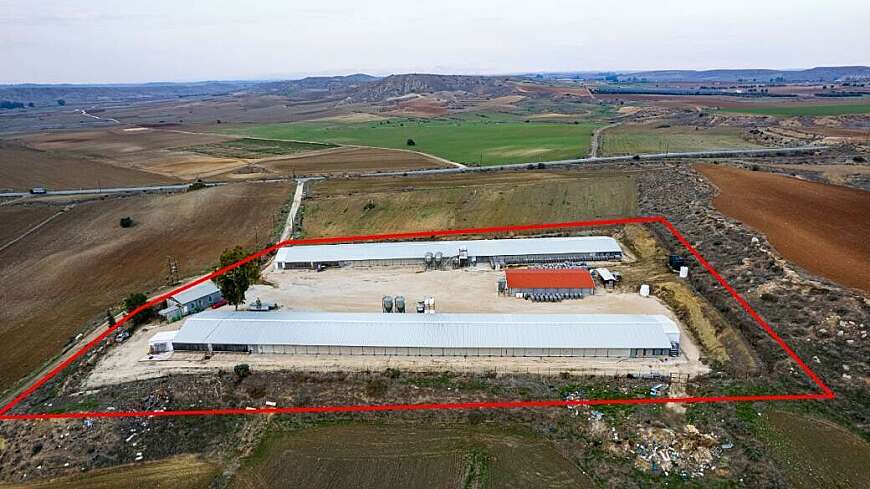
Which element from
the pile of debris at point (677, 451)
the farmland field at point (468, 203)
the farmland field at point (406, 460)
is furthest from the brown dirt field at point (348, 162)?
the pile of debris at point (677, 451)

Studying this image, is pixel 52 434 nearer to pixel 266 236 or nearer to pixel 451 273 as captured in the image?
pixel 451 273

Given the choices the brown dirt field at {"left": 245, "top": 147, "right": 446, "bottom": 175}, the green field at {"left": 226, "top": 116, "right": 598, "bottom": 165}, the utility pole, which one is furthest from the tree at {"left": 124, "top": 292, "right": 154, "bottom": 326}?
the green field at {"left": 226, "top": 116, "right": 598, "bottom": 165}

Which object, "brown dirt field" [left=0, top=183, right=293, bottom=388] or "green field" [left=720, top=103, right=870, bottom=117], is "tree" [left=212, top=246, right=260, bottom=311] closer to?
"brown dirt field" [left=0, top=183, right=293, bottom=388]

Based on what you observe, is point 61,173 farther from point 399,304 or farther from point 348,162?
point 399,304

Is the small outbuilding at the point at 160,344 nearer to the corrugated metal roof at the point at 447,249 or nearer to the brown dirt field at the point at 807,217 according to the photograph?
the corrugated metal roof at the point at 447,249

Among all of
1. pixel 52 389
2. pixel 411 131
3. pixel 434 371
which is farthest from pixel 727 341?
pixel 411 131

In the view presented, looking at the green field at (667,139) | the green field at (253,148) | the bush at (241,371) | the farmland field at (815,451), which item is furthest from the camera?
the green field at (253,148)

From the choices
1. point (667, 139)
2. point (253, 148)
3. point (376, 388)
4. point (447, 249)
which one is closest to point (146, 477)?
point (376, 388)
